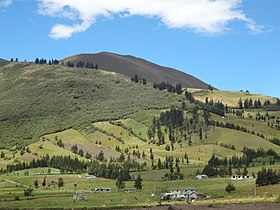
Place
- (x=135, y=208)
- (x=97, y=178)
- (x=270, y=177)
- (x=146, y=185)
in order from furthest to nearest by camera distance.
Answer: (x=97, y=178) < (x=146, y=185) < (x=270, y=177) < (x=135, y=208)

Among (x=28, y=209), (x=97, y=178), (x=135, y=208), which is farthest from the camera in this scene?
(x=97, y=178)

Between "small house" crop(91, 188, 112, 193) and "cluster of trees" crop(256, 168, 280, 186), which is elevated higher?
"cluster of trees" crop(256, 168, 280, 186)

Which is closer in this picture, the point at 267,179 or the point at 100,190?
the point at 267,179

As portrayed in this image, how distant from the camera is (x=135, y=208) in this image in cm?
8919

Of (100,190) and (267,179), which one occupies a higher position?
(267,179)

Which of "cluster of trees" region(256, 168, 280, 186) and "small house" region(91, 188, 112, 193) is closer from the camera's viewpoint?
"cluster of trees" region(256, 168, 280, 186)

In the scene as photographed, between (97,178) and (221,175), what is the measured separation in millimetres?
47594

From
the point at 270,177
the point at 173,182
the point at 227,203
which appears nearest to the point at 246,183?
the point at 270,177

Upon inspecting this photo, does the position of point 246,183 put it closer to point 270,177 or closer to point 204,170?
point 270,177

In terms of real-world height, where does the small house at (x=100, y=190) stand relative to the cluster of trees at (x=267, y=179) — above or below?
below

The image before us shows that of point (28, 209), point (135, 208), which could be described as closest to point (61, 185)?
point (28, 209)

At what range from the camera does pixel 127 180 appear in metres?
188

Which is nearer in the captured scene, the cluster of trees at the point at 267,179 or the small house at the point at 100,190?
the cluster of trees at the point at 267,179

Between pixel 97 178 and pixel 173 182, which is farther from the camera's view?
pixel 97 178
